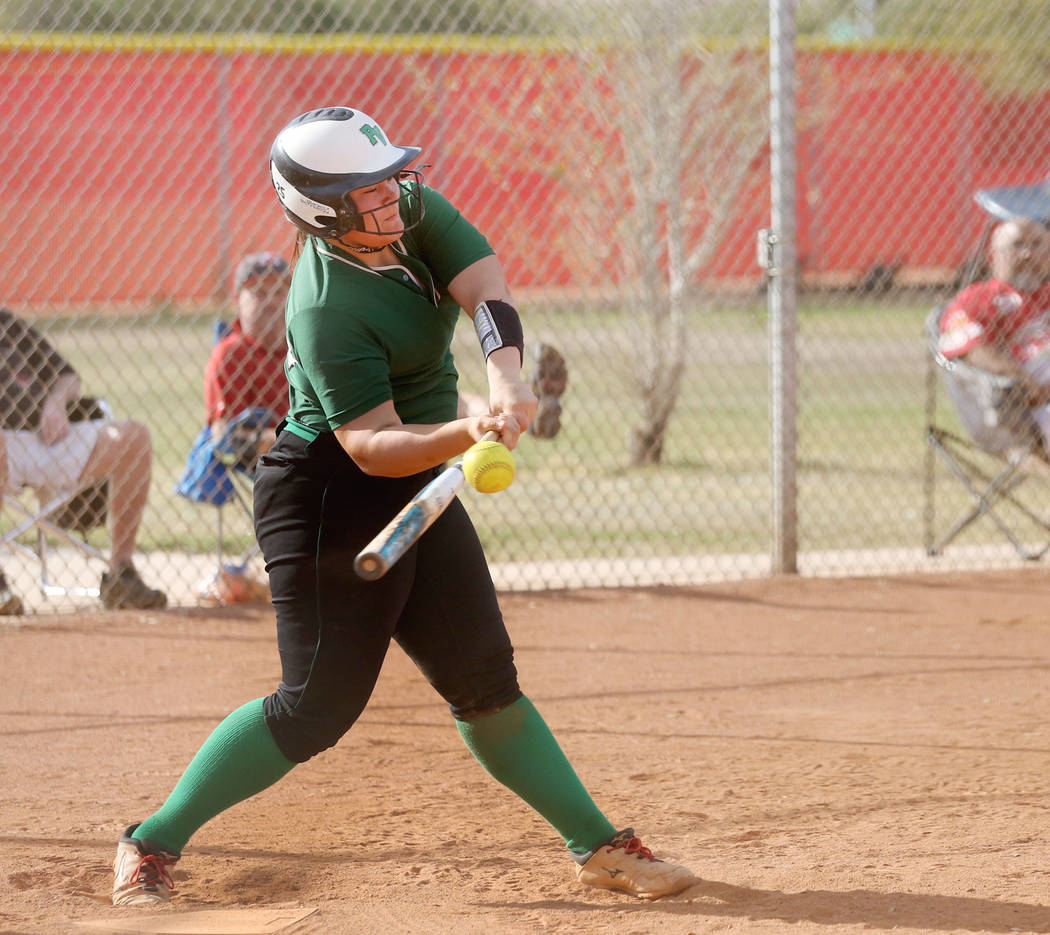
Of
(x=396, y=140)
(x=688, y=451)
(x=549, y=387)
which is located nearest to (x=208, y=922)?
(x=549, y=387)

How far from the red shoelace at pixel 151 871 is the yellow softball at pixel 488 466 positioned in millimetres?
1162

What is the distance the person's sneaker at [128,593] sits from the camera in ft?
19.9

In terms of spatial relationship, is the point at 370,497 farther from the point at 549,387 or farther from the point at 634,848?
the point at 549,387

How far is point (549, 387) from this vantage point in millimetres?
4223

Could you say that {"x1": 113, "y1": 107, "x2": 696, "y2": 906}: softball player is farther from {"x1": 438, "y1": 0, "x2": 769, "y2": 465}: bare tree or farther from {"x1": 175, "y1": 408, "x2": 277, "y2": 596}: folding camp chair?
{"x1": 438, "y1": 0, "x2": 769, "y2": 465}: bare tree

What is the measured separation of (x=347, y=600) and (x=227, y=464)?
10.7 feet

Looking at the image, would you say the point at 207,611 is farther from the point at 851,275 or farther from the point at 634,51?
the point at 851,275

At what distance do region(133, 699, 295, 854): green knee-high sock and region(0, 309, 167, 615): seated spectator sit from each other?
10.4 feet

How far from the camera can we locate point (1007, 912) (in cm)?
291

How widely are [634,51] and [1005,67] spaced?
6.03m

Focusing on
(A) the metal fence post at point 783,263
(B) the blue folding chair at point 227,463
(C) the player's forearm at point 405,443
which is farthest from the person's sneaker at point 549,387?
(A) the metal fence post at point 783,263

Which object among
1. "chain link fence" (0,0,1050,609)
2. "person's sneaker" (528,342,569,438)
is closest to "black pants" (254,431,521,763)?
"chain link fence" (0,0,1050,609)

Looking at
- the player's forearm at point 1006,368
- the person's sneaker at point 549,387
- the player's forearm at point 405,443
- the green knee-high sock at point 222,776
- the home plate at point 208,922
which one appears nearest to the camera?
the player's forearm at point 405,443

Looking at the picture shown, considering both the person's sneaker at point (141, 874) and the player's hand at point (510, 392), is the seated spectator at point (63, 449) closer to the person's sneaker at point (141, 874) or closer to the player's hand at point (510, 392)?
the person's sneaker at point (141, 874)
